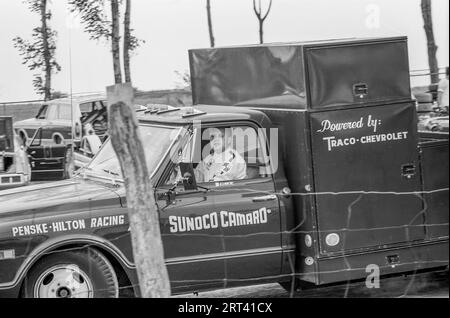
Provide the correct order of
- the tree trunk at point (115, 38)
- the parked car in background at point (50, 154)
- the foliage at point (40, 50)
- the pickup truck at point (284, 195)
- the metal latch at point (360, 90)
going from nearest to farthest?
the pickup truck at point (284, 195), the metal latch at point (360, 90), the tree trunk at point (115, 38), the foliage at point (40, 50), the parked car in background at point (50, 154)

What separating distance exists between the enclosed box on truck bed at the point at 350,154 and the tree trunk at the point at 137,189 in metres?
2.02

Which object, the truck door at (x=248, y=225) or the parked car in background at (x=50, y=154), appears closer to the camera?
the truck door at (x=248, y=225)

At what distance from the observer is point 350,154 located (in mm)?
6062

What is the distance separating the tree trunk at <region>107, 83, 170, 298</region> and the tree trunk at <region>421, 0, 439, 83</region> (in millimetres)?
5872

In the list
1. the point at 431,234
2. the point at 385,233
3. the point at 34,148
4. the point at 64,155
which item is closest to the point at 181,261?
the point at 385,233

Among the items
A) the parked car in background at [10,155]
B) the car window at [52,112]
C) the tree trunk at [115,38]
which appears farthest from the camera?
the car window at [52,112]

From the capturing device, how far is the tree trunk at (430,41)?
923 centimetres

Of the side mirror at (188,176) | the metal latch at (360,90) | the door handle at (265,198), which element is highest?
the metal latch at (360,90)

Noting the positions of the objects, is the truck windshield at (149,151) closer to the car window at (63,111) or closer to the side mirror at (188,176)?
the side mirror at (188,176)

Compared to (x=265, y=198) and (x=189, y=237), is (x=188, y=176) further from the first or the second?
(x=265, y=198)

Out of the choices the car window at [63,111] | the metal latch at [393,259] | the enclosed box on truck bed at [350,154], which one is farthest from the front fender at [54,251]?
the car window at [63,111]

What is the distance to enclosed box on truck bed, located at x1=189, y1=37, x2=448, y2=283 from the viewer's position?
5984mm

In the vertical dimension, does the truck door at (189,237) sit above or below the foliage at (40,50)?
below

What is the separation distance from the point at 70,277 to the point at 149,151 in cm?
117
